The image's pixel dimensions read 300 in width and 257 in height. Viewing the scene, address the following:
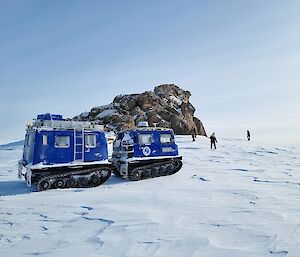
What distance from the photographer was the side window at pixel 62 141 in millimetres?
12795

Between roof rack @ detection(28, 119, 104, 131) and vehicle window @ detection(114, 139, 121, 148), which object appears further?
vehicle window @ detection(114, 139, 121, 148)

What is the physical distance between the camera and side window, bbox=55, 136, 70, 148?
504 inches

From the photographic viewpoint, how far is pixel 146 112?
51.8m

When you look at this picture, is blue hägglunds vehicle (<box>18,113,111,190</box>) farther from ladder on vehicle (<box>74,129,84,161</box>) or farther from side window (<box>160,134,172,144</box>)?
side window (<box>160,134,172,144</box>)

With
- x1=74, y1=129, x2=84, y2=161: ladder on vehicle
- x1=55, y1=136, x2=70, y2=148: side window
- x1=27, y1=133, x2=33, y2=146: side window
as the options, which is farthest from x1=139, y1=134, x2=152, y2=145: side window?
x1=27, y1=133, x2=33, y2=146: side window

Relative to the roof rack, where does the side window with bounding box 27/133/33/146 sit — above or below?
below

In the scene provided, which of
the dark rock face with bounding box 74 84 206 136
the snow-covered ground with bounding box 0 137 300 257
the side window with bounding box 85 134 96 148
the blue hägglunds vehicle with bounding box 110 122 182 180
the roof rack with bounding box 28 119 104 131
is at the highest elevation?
the dark rock face with bounding box 74 84 206 136

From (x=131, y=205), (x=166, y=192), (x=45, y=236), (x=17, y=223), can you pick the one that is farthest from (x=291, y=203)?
(x=17, y=223)

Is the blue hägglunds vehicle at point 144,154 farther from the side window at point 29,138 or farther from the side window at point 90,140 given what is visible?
the side window at point 29,138

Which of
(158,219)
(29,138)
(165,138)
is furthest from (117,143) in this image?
(158,219)

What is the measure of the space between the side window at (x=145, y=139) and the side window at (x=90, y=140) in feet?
7.73

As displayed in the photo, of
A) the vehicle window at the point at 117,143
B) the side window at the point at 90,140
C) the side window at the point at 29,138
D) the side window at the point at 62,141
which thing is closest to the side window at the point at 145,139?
the vehicle window at the point at 117,143

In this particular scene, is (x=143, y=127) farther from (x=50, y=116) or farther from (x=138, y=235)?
(x=138, y=235)

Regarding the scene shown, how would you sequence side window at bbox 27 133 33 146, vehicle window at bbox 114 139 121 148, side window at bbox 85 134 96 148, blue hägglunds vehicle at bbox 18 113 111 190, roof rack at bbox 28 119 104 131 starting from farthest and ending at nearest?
vehicle window at bbox 114 139 121 148 → side window at bbox 85 134 96 148 → side window at bbox 27 133 33 146 → roof rack at bbox 28 119 104 131 → blue hägglunds vehicle at bbox 18 113 111 190
